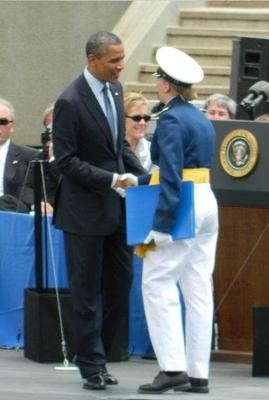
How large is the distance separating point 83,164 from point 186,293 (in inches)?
39.5

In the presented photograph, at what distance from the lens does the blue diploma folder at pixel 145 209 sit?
33.9 ft

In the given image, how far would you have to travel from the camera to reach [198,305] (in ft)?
34.7

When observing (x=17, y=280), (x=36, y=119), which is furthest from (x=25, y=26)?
(x=17, y=280)

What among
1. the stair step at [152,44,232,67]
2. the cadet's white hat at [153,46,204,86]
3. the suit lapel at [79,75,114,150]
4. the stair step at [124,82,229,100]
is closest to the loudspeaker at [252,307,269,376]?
the suit lapel at [79,75,114,150]

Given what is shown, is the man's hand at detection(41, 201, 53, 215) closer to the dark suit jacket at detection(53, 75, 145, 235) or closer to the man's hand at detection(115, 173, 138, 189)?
the dark suit jacket at detection(53, 75, 145, 235)

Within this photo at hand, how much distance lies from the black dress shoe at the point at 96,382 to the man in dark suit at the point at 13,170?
105 inches

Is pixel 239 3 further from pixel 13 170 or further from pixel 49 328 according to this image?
pixel 49 328

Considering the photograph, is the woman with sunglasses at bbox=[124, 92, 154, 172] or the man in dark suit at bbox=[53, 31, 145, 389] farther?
the woman with sunglasses at bbox=[124, 92, 154, 172]

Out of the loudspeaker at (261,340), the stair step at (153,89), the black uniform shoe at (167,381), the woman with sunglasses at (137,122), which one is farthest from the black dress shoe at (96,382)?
the stair step at (153,89)

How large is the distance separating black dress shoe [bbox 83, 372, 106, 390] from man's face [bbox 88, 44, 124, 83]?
184 cm

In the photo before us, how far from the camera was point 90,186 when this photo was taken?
10.8 meters

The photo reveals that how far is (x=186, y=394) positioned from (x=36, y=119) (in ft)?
39.1

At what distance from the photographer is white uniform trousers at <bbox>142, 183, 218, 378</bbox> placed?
10453mm

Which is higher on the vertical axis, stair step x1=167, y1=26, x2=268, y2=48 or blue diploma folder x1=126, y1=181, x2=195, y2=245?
stair step x1=167, y1=26, x2=268, y2=48
